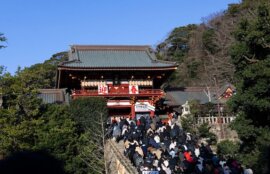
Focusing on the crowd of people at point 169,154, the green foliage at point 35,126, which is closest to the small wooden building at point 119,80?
the green foliage at point 35,126

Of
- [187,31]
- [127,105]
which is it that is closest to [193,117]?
[127,105]

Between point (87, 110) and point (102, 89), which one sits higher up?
point (102, 89)

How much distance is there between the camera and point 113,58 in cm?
2980

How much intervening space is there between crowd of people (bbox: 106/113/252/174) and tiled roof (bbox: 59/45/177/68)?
364 inches

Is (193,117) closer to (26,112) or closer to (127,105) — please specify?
(127,105)

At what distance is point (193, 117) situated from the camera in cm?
2394

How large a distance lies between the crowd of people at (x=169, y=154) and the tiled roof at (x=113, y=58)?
30.3 feet

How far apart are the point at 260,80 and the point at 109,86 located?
13.9 meters

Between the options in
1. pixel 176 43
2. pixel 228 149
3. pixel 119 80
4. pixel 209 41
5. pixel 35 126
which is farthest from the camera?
pixel 176 43

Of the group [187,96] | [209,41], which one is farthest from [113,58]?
[209,41]

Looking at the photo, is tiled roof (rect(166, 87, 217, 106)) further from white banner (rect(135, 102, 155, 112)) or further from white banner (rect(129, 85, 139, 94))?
white banner (rect(129, 85, 139, 94))

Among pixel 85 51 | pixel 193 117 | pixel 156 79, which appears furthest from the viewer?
pixel 85 51

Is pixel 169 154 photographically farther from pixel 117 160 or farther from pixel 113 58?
pixel 113 58

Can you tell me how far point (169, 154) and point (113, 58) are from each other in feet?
53.3
